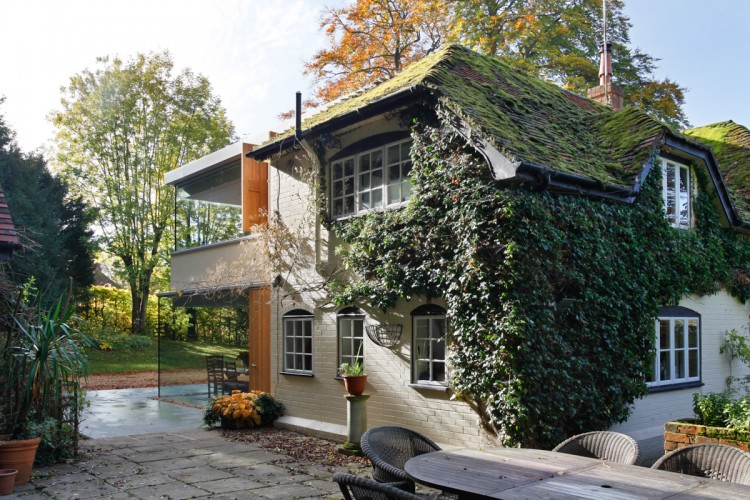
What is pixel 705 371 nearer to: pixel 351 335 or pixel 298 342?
pixel 351 335

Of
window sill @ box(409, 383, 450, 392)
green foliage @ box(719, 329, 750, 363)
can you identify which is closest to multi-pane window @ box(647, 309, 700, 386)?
green foliage @ box(719, 329, 750, 363)

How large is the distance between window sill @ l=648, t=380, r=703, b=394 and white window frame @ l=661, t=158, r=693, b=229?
8.82 ft

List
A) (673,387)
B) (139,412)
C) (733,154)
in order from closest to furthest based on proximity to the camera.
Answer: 1. (673,387)
2. (139,412)
3. (733,154)

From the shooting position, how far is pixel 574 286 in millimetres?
8812

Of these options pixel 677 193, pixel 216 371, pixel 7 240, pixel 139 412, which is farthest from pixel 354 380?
pixel 216 371

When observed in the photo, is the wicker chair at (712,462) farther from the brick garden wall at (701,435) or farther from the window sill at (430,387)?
the window sill at (430,387)

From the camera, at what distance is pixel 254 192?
1334 centimetres

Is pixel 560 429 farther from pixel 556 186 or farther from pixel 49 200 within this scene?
pixel 49 200

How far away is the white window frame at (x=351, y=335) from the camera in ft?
35.4

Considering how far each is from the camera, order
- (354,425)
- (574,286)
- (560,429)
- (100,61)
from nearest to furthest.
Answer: (560,429)
(574,286)
(354,425)
(100,61)

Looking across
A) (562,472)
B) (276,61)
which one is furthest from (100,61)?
(562,472)

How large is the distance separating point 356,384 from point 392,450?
3952mm

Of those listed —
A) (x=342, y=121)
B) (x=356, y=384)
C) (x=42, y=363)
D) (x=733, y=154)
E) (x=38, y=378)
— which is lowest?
(x=356, y=384)

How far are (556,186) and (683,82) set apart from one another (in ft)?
55.1
